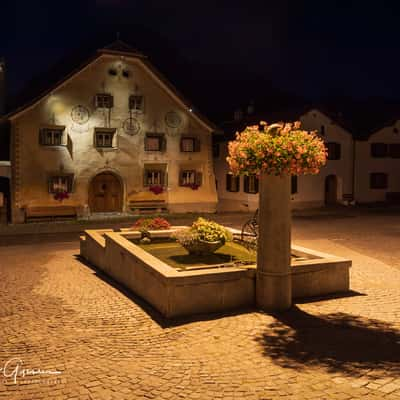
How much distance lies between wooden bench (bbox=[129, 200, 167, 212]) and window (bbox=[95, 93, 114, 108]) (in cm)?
547

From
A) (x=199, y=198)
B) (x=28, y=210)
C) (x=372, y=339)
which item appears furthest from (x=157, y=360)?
(x=199, y=198)

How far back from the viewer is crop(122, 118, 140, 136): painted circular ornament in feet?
85.3

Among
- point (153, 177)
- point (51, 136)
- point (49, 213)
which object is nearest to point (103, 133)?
point (51, 136)

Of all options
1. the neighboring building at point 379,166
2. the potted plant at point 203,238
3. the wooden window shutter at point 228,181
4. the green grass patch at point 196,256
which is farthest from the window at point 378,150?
the potted plant at point 203,238

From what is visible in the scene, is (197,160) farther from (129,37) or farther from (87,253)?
(129,37)

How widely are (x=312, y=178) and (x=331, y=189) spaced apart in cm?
291

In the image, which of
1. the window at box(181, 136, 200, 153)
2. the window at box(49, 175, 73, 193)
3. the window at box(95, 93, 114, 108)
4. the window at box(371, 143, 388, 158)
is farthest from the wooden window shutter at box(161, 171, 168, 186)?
the window at box(371, 143, 388, 158)

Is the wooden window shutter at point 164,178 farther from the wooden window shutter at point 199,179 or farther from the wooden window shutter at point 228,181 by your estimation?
the wooden window shutter at point 228,181

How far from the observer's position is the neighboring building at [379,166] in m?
34.7

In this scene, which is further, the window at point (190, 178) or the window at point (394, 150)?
the window at point (394, 150)

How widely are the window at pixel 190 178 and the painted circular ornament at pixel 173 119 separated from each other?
2785 millimetres

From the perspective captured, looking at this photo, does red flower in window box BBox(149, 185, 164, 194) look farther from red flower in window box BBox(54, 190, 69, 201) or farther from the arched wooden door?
red flower in window box BBox(54, 190, 69, 201)

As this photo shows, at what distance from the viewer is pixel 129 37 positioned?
116m

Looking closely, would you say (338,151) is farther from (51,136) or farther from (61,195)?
(51,136)
